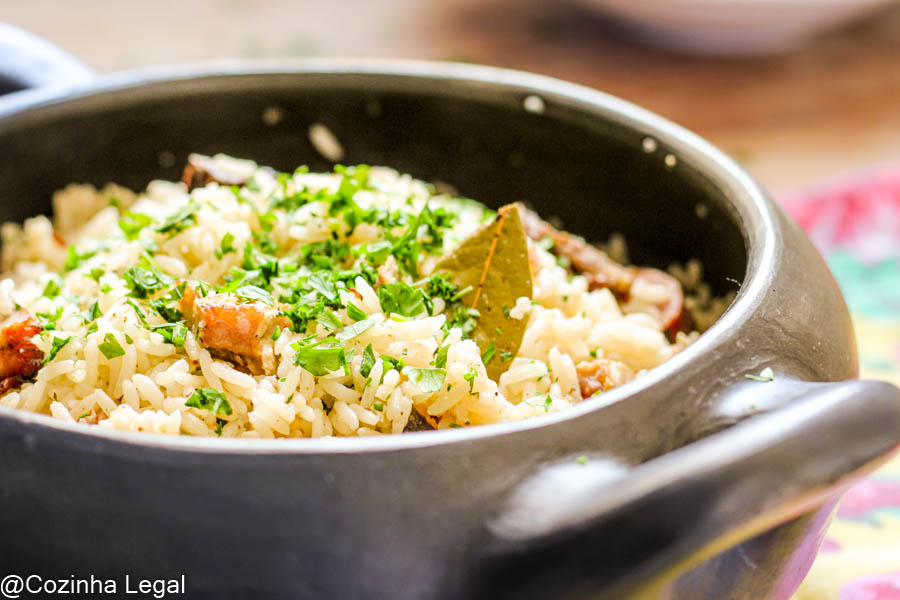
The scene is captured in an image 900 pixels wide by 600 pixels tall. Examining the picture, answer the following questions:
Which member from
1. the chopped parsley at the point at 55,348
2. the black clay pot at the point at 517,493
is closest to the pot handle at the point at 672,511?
the black clay pot at the point at 517,493

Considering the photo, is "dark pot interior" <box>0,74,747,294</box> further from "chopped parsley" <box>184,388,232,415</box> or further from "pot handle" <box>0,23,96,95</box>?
"chopped parsley" <box>184,388,232,415</box>

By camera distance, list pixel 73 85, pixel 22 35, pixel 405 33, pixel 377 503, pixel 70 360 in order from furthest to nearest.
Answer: pixel 405 33 < pixel 22 35 < pixel 73 85 < pixel 70 360 < pixel 377 503

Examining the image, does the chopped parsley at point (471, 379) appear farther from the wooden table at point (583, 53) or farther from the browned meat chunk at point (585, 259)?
the wooden table at point (583, 53)

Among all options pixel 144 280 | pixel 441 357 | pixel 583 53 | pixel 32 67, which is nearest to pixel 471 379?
pixel 441 357

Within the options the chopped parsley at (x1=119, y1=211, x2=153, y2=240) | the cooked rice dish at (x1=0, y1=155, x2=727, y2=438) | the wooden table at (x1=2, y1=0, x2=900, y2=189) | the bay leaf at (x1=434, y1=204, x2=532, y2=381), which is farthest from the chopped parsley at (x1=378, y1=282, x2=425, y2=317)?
the wooden table at (x1=2, y1=0, x2=900, y2=189)

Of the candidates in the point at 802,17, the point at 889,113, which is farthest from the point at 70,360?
the point at 889,113

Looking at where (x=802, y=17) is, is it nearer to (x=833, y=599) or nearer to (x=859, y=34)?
(x=859, y=34)

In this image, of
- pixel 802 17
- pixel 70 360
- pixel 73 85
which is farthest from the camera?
pixel 802 17
